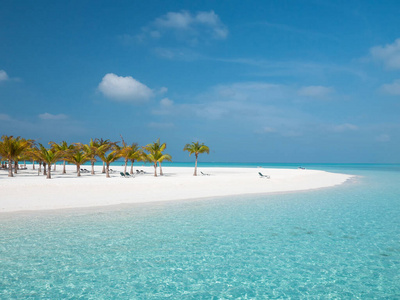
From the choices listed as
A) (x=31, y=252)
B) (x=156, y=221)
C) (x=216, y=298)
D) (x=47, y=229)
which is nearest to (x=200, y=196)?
(x=156, y=221)

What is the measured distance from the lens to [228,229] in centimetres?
1203

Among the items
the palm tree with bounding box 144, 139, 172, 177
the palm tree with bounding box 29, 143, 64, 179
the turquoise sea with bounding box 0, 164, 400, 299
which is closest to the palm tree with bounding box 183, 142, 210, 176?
the palm tree with bounding box 144, 139, 172, 177

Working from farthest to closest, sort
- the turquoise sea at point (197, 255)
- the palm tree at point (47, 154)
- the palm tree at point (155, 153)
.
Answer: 1. the palm tree at point (155, 153)
2. the palm tree at point (47, 154)
3. the turquoise sea at point (197, 255)

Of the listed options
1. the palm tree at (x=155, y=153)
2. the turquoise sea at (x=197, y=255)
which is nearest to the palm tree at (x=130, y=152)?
the palm tree at (x=155, y=153)

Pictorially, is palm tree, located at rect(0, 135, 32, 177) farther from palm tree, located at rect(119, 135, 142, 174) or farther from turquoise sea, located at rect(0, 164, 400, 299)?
turquoise sea, located at rect(0, 164, 400, 299)

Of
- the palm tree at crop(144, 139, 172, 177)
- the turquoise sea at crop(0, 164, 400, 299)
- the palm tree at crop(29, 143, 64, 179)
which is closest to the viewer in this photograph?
the turquoise sea at crop(0, 164, 400, 299)

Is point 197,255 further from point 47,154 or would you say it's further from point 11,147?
point 11,147

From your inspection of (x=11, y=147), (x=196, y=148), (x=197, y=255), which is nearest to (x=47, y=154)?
(x=11, y=147)

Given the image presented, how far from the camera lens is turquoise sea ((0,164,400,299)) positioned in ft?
21.3

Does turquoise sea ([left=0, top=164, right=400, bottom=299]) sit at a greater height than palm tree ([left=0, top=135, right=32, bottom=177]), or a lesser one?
lesser

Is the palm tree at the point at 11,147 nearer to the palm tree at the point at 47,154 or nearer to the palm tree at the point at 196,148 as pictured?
the palm tree at the point at 47,154

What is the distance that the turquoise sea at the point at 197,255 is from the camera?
21.3 ft

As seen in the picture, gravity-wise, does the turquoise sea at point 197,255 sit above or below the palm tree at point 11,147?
below

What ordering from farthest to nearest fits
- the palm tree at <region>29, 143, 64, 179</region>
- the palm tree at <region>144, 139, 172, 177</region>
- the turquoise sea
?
1. the palm tree at <region>144, 139, 172, 177</region>
2. the palm tree at <region>29, 143, 64, 179</region>
3. the turquoise sea
